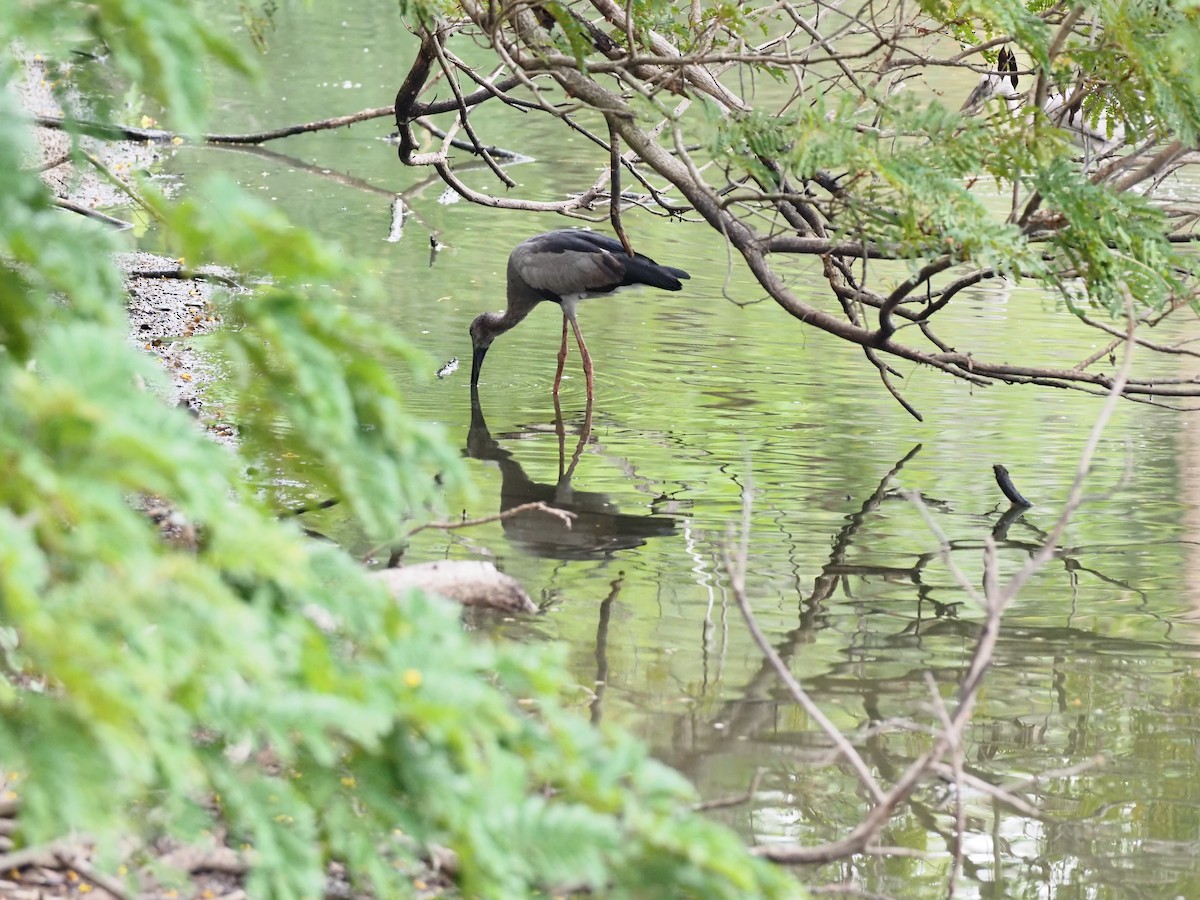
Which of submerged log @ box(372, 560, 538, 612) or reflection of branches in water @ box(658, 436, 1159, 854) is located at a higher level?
submerged log @ box(372, 560, 538, 612)

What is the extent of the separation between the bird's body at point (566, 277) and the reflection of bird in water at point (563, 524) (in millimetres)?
1132

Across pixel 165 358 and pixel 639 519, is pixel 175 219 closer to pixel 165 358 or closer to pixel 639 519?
pixel 639 519

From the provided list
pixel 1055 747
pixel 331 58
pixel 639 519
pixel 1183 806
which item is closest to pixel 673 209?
pixel 639 519

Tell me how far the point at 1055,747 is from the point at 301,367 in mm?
3802

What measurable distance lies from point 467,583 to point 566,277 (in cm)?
471

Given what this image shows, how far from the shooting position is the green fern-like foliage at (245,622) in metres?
1.92

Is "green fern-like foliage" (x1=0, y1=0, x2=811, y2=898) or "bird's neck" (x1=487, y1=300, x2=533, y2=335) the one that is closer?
"green fern-like foliage" (x1=0, y1=0, x2=811, y2=898)

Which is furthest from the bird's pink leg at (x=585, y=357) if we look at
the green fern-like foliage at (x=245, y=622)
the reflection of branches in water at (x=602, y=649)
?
the green fern-like foliage at (x=245, y=622)

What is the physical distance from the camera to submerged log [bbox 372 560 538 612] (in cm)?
519

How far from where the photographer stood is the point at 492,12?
4828 millimetres

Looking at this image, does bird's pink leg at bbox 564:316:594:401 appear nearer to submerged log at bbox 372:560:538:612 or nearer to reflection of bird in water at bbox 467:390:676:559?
reflection of bird in water at bbox 467:390:676:559

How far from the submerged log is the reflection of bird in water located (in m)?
1.04

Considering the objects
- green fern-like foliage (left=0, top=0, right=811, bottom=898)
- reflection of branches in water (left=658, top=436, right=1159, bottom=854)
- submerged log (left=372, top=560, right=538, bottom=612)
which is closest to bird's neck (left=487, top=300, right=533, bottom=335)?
reflection of branches in water (left=658, top=436, right=1159, bottom=854)

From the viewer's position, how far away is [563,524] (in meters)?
7.50
